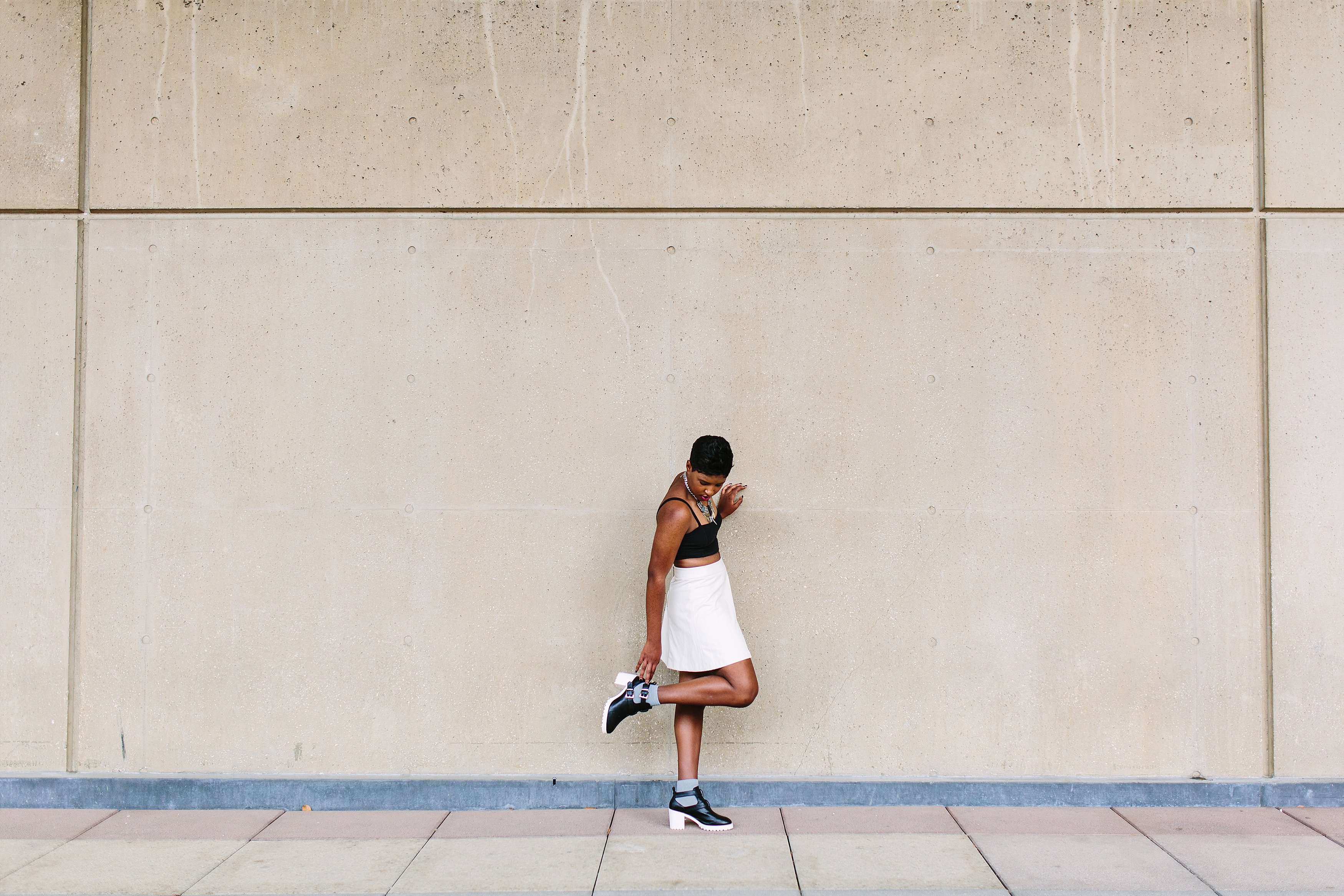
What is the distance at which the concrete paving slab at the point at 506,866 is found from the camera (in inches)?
143

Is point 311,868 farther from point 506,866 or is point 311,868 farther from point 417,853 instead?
point 506,866

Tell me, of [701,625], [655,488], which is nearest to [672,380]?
[655,488]

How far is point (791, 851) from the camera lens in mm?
3988

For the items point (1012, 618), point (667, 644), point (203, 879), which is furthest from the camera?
point (1012, 618)

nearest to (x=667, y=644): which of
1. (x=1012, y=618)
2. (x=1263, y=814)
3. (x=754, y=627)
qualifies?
(x=754, y=627)

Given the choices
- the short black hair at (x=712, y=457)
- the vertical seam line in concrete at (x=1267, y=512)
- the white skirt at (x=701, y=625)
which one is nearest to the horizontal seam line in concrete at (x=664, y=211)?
the vertical seam line in concrete at (x=1267, y=512)

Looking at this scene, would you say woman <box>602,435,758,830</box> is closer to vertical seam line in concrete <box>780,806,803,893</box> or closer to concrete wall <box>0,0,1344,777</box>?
vertical seam line in concrete <box>780,806,803,893</box>

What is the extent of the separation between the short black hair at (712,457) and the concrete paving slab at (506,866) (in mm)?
1669

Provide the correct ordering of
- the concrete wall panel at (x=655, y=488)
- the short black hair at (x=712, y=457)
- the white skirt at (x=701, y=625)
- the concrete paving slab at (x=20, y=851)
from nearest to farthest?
the concrete paving slab at (x=20, y=851) → the short black hair at (x=712, y=457) → the white skirt at (x=701, y=625) → the concrete wall panel at (x=655, y=488)

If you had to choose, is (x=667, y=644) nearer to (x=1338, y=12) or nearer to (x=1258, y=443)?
(x=1258, y=443)

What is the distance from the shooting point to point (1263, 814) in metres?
4.46

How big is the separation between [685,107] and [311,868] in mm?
3856

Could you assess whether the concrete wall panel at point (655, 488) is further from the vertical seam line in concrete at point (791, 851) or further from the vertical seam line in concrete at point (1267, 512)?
the vertical seam line in concrete at point (791, 851)

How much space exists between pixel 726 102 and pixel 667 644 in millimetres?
2690
